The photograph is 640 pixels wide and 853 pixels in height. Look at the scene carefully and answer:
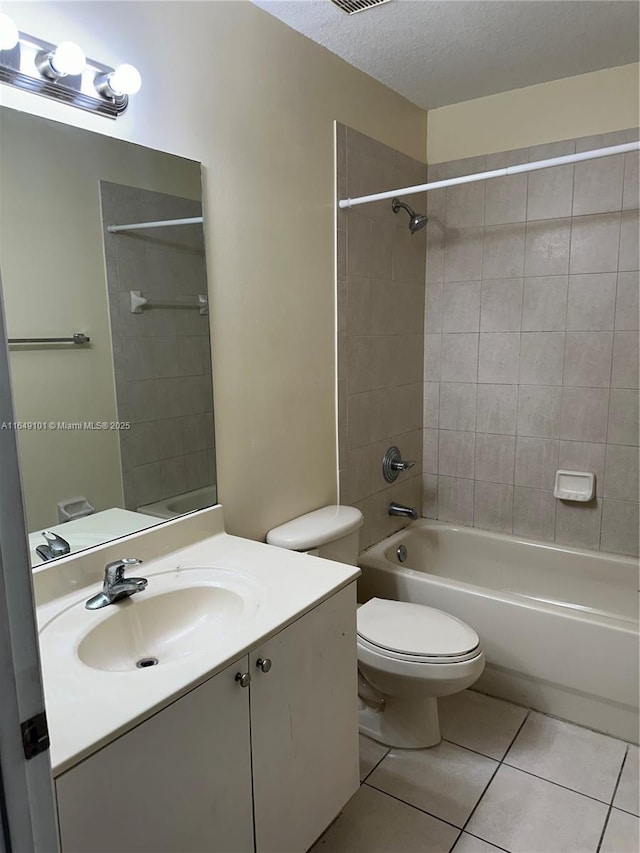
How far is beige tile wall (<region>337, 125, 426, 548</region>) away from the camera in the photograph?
2395 mm

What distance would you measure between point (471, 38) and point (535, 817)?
2597 mm

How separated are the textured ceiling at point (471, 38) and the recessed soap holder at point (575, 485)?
1.72 m

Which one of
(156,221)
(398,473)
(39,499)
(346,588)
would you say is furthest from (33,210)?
(398,473)

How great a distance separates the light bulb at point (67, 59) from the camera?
125 centimetres

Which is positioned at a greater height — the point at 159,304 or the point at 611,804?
the point at 159,304

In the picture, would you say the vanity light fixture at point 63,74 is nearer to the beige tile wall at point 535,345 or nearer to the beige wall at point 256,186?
the beige wall at point 256,186

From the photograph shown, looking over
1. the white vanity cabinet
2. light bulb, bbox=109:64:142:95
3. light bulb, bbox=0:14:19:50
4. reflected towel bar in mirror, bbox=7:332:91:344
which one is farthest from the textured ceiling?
the white vanity cabinet

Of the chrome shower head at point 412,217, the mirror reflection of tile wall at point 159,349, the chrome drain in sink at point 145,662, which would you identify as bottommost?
the chrome drain in sink at point 145,662

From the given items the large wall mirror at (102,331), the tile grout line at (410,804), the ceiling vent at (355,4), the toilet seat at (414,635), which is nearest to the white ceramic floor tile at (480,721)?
the tile grout line at (410,804)

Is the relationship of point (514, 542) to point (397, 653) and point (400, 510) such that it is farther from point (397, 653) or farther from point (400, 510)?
point (397, 653)

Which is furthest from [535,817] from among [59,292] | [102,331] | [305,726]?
[59,292]

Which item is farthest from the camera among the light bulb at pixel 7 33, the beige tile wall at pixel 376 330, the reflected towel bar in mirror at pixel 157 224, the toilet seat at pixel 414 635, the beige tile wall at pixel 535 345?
the beige tile wall at pixel 535 345

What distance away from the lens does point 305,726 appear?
1415mm

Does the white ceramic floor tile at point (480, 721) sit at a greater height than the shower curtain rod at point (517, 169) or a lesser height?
lesser
